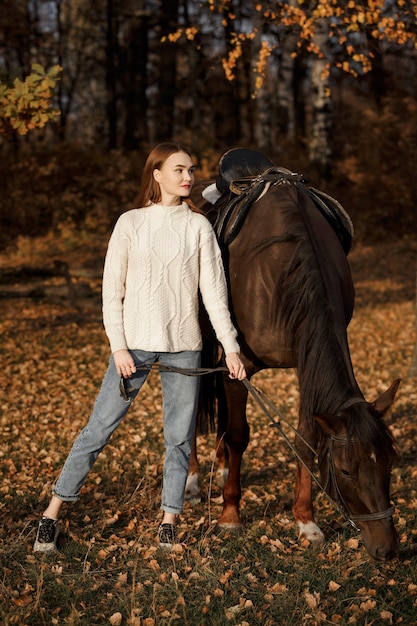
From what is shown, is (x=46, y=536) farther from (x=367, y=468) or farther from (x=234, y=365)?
(x=367, y=468)

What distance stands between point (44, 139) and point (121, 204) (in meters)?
4.64

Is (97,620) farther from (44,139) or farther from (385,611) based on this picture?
(44,139)

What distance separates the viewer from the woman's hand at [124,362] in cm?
418

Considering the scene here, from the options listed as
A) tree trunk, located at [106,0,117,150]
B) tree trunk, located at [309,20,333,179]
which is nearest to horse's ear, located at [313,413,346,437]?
tree trunk, located at [309,20,333,179]

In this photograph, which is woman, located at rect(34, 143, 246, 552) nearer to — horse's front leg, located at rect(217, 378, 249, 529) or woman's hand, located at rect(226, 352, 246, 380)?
woman's hand, located at rect(226, 352, 246, 380)

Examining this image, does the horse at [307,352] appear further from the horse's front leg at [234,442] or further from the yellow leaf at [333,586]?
the yellow leaf at [333,586]

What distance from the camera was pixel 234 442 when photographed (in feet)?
16.7

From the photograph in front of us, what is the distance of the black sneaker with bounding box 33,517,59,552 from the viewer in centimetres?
438

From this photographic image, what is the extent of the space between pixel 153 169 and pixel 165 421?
139cm

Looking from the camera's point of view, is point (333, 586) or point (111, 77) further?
point (111, 77)

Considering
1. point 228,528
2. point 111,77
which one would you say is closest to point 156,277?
point 228,528

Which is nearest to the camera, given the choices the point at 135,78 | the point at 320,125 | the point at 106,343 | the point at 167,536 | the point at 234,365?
the point at 234,365

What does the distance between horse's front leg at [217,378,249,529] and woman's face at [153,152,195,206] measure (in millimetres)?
1285

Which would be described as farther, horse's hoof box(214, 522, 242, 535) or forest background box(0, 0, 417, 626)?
horse's hoof box(214, 522, 242, 535)
